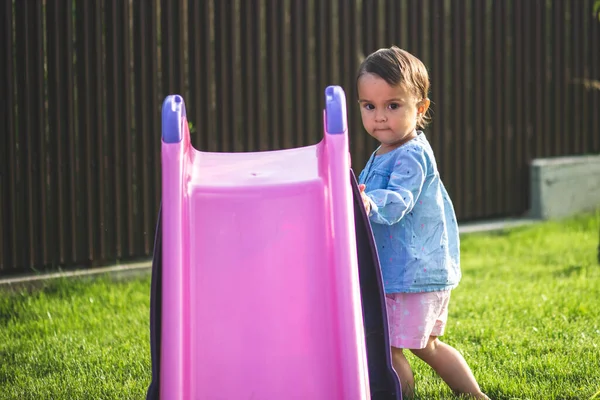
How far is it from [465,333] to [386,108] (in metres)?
1.61

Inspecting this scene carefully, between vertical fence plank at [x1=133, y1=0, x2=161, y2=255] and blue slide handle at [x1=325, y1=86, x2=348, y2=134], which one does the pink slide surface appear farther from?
vertical fence plank at [x1=133, y1=0, x2=161, y2=255]

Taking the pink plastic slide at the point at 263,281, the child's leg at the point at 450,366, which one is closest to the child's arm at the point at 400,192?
the pink plastic slide at the point at 263,281

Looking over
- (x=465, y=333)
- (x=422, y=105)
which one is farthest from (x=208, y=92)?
(x=422, y=105)

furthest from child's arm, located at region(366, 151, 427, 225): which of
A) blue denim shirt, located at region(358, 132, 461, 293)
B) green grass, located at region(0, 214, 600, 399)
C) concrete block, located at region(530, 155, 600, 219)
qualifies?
concrete block, located at region(530, 155, 600, 219)

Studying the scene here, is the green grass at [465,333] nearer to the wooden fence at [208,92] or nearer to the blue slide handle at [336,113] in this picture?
the wooden fence at [208,92]

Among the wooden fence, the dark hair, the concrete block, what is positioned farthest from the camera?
the concrete block

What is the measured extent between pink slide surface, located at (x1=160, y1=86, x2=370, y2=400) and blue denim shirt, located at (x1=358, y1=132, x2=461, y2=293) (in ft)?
0.90

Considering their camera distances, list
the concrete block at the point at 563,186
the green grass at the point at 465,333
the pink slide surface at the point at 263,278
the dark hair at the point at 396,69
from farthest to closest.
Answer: the concrete block at the point at 563,186, the green grass at the point at 465,333, the dark hair at the point at 396,69, the pink slide surface at the point at 263,278

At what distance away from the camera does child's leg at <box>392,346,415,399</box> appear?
11.5ft

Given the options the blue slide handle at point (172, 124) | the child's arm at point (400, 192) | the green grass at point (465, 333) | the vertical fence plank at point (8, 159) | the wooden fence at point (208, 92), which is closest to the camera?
the blue slide handle at point (172, 124)

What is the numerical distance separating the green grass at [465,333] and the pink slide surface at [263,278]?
0.87 m

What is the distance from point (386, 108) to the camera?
336 centimetres

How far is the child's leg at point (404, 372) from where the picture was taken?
351 cm

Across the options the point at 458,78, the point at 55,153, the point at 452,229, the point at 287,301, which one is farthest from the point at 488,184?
the point at 287,301
